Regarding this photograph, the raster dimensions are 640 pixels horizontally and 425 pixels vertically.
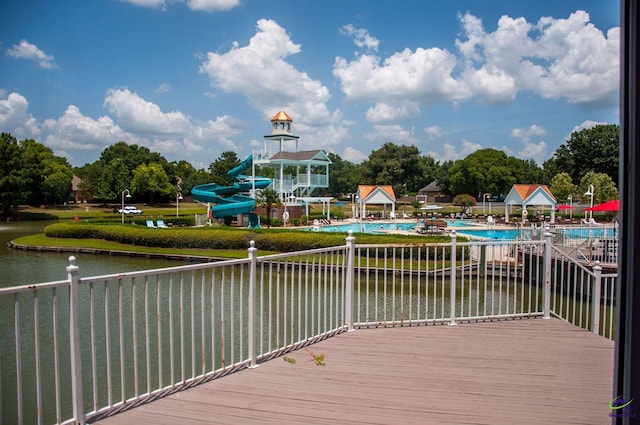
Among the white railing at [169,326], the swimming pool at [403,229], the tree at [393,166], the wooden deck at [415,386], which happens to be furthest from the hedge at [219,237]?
the tree at [393,166]

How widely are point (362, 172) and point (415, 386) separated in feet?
217

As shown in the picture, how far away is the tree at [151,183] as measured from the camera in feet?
191

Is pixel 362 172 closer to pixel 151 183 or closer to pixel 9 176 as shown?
pixel 151 183

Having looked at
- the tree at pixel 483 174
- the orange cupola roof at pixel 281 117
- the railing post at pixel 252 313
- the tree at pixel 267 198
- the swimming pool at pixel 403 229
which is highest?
the orange cupola roof at pixel 281 117

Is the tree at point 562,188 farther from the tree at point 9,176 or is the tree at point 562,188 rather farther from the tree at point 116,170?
Result: the tree at point 9,176

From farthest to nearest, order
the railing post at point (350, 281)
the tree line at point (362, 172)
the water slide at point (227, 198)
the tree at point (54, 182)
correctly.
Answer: the tree at point (54, 182), the tree line at point (362, 172), the water slide at point (227, 198), the railing post at point (350, 281)

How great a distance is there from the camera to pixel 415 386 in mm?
4035

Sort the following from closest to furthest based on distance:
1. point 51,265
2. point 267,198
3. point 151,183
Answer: point 51,265, point 267,198, point 151,183

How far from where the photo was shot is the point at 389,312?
444 inches

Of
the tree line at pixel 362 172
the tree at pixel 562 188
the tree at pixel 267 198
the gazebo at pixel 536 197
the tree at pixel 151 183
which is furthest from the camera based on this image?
the tree at pixel 151 183

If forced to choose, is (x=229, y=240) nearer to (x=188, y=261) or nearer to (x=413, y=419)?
(x=188, y=261)

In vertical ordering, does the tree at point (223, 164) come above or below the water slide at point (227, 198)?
above

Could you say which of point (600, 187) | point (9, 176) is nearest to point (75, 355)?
point (9, 176)

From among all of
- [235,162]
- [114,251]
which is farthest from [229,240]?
[235,162]
